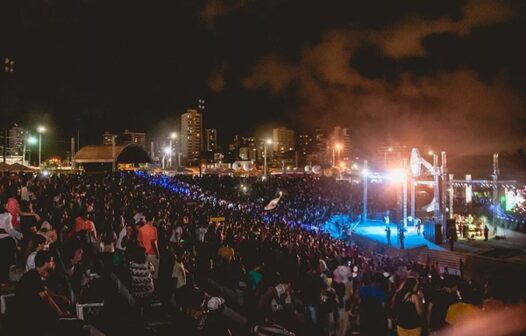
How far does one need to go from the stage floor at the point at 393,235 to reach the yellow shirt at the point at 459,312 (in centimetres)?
1878

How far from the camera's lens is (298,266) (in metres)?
8.73

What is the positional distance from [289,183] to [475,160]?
29.7 meters

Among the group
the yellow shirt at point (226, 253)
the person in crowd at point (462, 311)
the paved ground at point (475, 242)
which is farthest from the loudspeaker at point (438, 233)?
the person in crowd at point (462, 311)

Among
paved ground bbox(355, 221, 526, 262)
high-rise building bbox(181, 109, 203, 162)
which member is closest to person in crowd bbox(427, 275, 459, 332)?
paved ground bbox(355, 221, 526, 262)

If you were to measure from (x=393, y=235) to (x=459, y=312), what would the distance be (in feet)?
72.8

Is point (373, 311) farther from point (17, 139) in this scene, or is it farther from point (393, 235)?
point (17, 139)

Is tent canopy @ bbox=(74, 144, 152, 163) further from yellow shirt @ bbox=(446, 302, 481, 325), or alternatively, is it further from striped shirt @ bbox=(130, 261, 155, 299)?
yellow shirt @ bbox=(446, 302, 481, 325)

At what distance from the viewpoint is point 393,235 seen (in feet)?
86.5

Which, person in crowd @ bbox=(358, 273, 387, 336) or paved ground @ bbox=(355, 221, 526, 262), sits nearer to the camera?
person in crowd @ bbox=(358, 273, 387, 336)

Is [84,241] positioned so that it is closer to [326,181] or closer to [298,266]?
[298,266]

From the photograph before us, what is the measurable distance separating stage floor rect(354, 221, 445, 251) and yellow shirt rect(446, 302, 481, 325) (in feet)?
61.6

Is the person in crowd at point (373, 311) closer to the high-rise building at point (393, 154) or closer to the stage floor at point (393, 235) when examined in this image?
the stage floor at point (393, 235)

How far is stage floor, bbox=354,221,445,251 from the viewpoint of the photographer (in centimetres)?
2362

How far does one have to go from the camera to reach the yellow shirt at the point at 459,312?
513 cm
